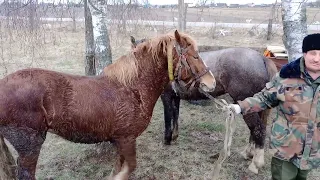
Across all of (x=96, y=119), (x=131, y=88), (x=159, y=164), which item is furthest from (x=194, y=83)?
(x=159, y=164)

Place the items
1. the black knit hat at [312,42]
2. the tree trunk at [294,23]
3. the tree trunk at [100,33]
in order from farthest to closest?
1. the tree trunk at [100,33]
2. the tree trunk at [294,23]
3. the black knit hat at [312,42]

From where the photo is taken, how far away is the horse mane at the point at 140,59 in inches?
121

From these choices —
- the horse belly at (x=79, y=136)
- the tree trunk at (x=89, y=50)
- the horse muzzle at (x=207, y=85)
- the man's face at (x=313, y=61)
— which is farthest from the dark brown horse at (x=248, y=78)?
the tree trunk at (x=89, y=50)

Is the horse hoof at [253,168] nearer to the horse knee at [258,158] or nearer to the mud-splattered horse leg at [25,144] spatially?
the horse knee at [258,158]

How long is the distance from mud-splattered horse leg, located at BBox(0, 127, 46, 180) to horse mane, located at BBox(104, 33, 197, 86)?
91 centimetres

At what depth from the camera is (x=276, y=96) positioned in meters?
2.65

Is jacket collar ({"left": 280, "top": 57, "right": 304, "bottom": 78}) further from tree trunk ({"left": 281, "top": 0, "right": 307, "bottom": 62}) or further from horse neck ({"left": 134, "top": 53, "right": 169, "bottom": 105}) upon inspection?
tree trunk ({"left": 281, "top": 0, "right": 307, "bottom": 62})

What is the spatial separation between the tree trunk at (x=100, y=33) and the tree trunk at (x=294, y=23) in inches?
95.6

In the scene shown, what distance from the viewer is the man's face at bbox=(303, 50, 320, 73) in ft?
7.91

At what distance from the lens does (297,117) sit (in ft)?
8.26

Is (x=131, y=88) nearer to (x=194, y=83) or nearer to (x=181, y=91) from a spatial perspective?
(x=194, y=83)

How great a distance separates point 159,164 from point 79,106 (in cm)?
182

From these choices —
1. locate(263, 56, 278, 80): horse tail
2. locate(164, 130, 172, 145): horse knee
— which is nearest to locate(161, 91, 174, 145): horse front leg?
locate(164, 130, 172, 145): horse knee

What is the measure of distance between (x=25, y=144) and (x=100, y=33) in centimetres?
210
